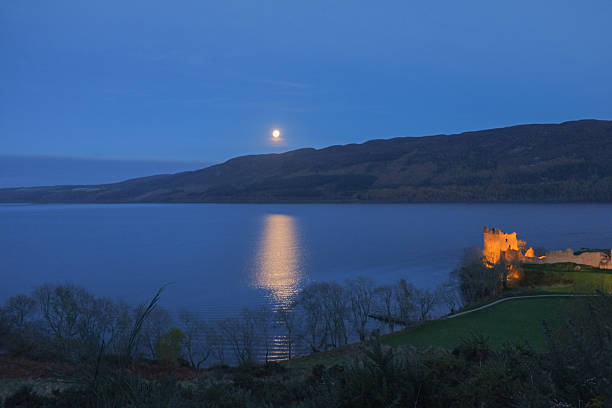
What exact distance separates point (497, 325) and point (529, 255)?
1063 inches

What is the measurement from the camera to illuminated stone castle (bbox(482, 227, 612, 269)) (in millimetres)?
42562

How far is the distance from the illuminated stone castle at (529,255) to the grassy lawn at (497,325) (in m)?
15.7

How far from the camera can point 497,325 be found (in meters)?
25.5

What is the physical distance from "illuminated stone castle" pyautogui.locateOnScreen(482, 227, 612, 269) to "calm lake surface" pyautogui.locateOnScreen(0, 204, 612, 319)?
802 cm

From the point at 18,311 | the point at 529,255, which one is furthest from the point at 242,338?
the point at 529,255

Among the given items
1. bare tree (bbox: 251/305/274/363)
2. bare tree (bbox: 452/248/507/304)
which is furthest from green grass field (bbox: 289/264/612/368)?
bare tree (bbox: 251/305/274/363)

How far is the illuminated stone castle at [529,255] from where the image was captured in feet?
140

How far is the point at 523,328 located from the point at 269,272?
1611 inches

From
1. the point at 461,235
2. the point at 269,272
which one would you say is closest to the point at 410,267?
the point at 269,272

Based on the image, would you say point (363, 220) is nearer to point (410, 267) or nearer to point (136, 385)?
point (410, 267)

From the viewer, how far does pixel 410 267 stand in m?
61.9

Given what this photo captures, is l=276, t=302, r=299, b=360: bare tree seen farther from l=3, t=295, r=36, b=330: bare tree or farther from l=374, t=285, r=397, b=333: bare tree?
l=3, t=295, r=36, b=330: bare tree

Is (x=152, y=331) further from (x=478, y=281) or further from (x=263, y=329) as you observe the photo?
(x=478, y=281)

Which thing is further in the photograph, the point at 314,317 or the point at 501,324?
the point at 314,317
